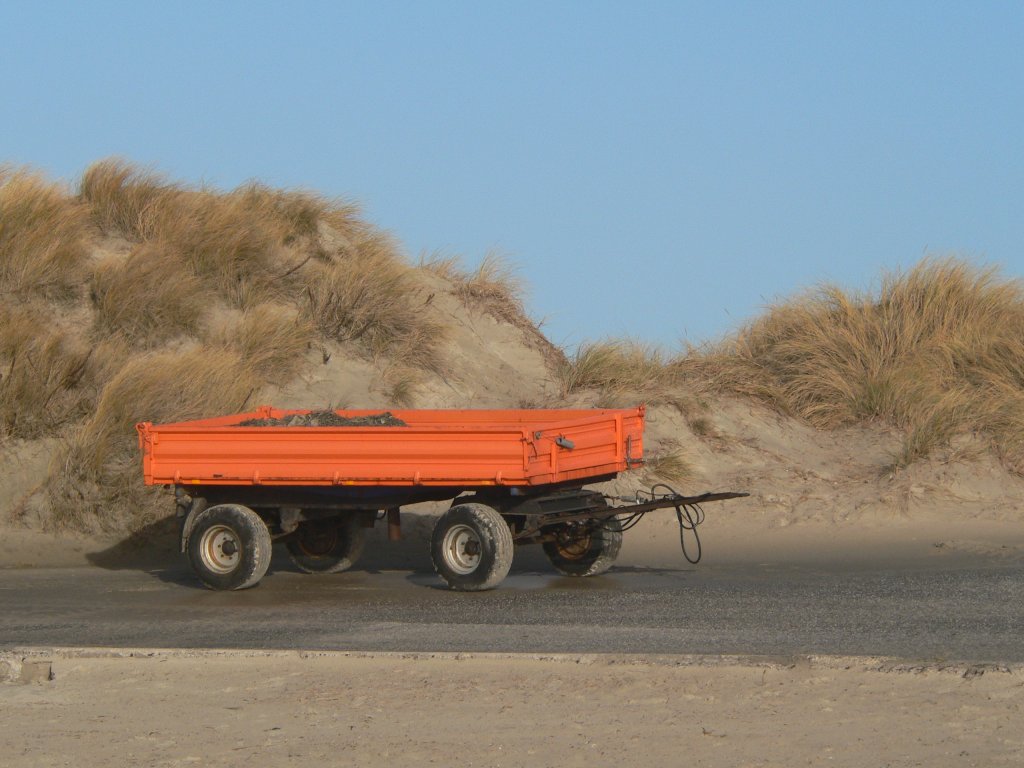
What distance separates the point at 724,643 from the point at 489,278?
1589cm

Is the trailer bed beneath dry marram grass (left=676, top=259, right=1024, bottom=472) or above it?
beneath

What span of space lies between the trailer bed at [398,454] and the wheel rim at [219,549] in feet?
1.47

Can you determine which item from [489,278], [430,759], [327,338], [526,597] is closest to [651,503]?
[526,597]

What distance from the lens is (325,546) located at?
14898 mm

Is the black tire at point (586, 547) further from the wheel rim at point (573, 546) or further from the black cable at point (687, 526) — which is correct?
the black cable at point (687, 526)

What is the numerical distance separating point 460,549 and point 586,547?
56.9 inches

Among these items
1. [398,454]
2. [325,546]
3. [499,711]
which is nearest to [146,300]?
[325,546]

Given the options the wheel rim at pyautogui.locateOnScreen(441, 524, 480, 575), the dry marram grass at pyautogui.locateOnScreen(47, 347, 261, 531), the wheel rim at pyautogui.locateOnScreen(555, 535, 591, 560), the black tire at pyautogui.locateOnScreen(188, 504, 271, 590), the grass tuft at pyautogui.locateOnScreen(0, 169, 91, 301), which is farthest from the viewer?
the grass tuft at pyautogui.locateOnScreen(0, 169, 91, 301)

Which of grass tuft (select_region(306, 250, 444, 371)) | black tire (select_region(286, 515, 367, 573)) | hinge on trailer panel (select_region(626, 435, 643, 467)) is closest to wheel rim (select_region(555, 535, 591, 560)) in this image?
hinge on trailer panel (select_region(626, 435, 643, 467))

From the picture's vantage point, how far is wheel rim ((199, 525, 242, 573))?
13461 mm

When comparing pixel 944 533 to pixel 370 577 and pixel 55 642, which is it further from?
pixel 55 642

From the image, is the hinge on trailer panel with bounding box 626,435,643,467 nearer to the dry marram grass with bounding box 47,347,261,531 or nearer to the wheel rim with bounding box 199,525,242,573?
the wheel rim with bounding box 199,525,242,573

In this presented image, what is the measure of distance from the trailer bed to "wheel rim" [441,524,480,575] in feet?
1.43

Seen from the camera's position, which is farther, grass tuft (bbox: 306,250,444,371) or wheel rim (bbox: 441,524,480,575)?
Answer: grass tuft (bbox: 306,250,444,371)
